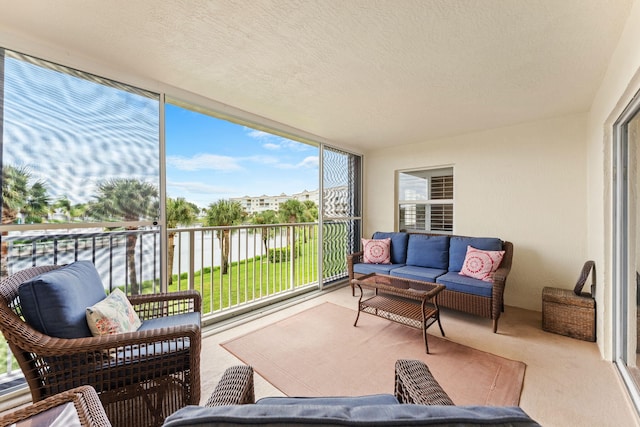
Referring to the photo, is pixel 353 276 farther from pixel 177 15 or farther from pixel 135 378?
pixel 177 15

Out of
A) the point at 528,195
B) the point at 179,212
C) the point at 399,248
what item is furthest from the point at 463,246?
the point at 179,212

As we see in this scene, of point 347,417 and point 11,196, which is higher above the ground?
point 11,196

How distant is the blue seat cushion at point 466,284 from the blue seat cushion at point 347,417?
2.55 m

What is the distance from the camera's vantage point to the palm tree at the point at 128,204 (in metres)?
1.97

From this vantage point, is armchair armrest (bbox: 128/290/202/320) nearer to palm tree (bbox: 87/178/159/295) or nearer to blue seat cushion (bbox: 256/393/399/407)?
palm tree (bbox: 87/178/159/295)

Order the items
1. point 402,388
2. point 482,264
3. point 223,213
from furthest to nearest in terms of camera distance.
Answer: point 223,213 → point 482,264 → point 402,388

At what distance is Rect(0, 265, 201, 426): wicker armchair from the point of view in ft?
3.81

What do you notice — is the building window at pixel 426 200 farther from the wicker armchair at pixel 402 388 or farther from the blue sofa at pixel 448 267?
the wicker armchair at pixel 402 388

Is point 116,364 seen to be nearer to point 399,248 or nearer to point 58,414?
point 58,414

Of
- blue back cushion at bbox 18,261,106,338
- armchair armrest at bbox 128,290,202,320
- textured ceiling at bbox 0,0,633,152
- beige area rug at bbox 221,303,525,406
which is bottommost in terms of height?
beige area rug at bbox 221,303,525,406

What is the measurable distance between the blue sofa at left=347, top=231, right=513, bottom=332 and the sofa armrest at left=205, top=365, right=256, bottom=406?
8.31ft

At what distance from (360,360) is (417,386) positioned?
1229 millimetres

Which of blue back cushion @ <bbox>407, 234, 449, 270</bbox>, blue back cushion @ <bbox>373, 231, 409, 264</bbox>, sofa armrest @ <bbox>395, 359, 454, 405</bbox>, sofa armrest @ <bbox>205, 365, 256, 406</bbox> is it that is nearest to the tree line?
sofa armrest @ <bbox>205, 365, 256, 406</bbox>

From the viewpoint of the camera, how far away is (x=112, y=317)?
4.63 feet
